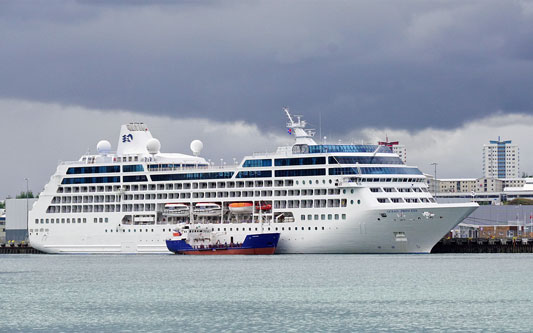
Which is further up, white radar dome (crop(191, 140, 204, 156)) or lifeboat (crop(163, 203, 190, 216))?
white radar dome (crop(191, 140, 204, 156))

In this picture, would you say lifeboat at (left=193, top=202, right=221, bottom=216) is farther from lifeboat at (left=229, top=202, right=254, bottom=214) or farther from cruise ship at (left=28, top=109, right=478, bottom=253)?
lifeboat at (left=229, top=202, right=254, bottom=214)

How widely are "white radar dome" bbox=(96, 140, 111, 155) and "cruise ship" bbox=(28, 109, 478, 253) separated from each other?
0.13 meters

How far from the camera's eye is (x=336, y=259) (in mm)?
98000

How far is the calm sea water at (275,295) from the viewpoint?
2055 inches

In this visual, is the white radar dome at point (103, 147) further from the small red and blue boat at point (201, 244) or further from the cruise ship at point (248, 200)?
the small red and blue boat at point (201, 244)

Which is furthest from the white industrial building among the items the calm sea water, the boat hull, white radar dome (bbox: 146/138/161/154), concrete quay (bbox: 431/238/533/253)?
concrete quay (bbox: 431/238/533/253)

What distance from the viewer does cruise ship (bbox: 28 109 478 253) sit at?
331ft

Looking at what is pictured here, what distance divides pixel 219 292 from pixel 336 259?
3122 cm

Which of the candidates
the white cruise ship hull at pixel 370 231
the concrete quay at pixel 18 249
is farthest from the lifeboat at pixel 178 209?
the concrete quay at pixel 18 249

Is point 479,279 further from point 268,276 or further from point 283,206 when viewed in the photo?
point 283,206

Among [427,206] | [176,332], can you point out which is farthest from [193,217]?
[176,332]

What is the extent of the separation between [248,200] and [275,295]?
4319 centimetres

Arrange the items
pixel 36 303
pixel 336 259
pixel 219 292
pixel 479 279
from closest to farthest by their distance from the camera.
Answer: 1. pixel 36 303
2. pixel 219 292
3. pixel 479 279
4. pixel 336 259


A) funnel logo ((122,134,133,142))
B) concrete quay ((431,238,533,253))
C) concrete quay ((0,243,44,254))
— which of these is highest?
funnel logo ((122,134,133,142))
